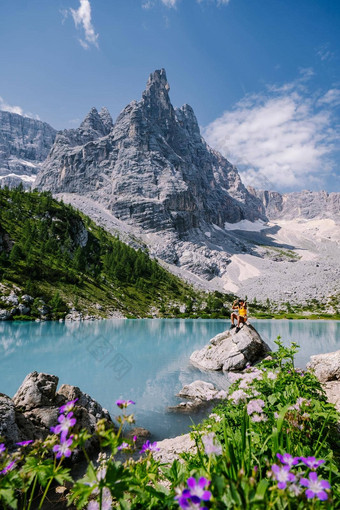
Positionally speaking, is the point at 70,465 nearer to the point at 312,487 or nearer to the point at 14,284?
the point at 312,487

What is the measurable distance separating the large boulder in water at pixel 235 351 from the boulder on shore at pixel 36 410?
1518 centimetres

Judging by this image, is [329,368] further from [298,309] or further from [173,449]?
[298,309]

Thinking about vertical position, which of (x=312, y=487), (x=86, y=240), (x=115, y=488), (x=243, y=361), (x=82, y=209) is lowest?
(x=243, y=361)

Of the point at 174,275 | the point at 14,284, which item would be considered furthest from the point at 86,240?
the point at 14,284

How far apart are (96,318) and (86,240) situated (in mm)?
68021

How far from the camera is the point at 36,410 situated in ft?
34.1

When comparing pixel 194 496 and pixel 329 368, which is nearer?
pixel 194 496

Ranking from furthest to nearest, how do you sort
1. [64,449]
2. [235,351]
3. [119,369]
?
[119,369]
[235,351]
[64,449]

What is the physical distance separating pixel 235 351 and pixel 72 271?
87991 millimetres

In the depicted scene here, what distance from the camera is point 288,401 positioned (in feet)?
16.7

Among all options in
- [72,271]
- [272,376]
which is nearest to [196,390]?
[272,376]

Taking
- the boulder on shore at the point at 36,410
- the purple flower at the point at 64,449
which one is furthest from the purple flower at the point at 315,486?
the boulder on shore at the point at 36,410

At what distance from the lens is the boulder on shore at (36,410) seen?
8414mm

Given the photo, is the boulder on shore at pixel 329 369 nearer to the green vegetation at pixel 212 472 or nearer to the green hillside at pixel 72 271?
the green vegetation at pixel 212 472
